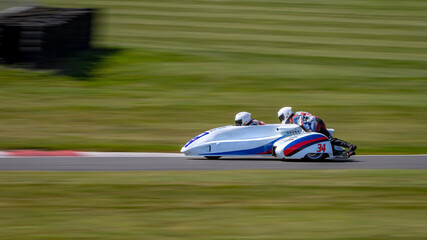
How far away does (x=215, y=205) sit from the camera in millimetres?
8289

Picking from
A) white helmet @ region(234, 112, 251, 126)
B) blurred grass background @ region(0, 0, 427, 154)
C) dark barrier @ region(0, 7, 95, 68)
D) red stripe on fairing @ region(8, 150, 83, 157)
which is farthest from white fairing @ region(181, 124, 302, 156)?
dark barrier @ region(0, 7, 95, 68)

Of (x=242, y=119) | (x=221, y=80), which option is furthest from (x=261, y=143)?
(x=221, y=80)

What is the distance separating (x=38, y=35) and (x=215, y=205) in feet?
44.1

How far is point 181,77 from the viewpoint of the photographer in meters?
21.5

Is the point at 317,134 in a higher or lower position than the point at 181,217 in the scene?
higher

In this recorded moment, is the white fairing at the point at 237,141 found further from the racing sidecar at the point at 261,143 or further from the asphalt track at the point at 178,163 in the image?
the asphalt track at the point at 178,163

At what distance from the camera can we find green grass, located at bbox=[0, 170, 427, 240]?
708 centimetres

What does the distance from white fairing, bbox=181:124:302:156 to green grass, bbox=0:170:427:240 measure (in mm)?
1360

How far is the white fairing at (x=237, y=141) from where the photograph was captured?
12.0m

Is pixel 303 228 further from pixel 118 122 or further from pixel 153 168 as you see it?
pixel 118 122

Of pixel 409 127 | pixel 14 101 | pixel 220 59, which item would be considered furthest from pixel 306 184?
pixel 220 59

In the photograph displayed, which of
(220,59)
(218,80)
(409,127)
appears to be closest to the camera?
(409,127)

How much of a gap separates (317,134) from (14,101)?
32.8 ft

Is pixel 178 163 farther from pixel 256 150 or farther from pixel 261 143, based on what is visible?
pixel 261 143
